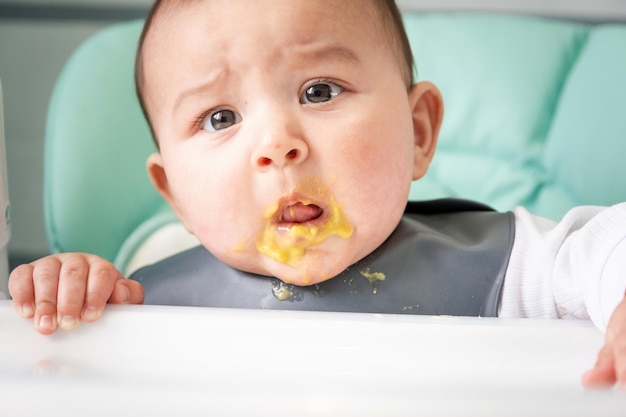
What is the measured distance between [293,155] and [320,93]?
85 millimetres

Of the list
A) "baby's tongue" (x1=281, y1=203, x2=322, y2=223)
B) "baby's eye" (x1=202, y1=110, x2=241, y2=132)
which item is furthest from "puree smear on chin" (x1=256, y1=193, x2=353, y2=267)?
→ "baby's eye" (x1=202, y1=110, x2=241, y2=132)

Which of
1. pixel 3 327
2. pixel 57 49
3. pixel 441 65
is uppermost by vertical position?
pixel 3 327

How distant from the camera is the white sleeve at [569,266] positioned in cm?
67

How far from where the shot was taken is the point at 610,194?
1.17 metres

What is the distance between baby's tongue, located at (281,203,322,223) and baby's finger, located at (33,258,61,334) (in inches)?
8.2

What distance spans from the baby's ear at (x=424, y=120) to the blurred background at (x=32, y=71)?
87 cm

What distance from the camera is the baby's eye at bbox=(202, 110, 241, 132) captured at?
767 mm

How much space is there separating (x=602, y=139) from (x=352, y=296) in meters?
0.56

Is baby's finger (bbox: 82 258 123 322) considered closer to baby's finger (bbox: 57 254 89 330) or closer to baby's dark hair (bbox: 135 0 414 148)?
baby's finger (bbox: 57 254 89 330)

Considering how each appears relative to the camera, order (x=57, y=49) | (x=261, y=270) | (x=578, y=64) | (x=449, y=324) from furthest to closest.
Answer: (x=57, y=49) → (x=578, y=64) → (x=261, y=270) → (x=449, y=324)

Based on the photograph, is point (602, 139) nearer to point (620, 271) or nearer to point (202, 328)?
point (620, 271)

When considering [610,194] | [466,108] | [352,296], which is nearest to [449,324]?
[352,296]

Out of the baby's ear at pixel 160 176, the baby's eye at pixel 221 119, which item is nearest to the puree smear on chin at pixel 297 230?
the baby's eye at pixel 221 119

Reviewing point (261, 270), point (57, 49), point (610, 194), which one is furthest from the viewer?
Result: point (57, 49)
